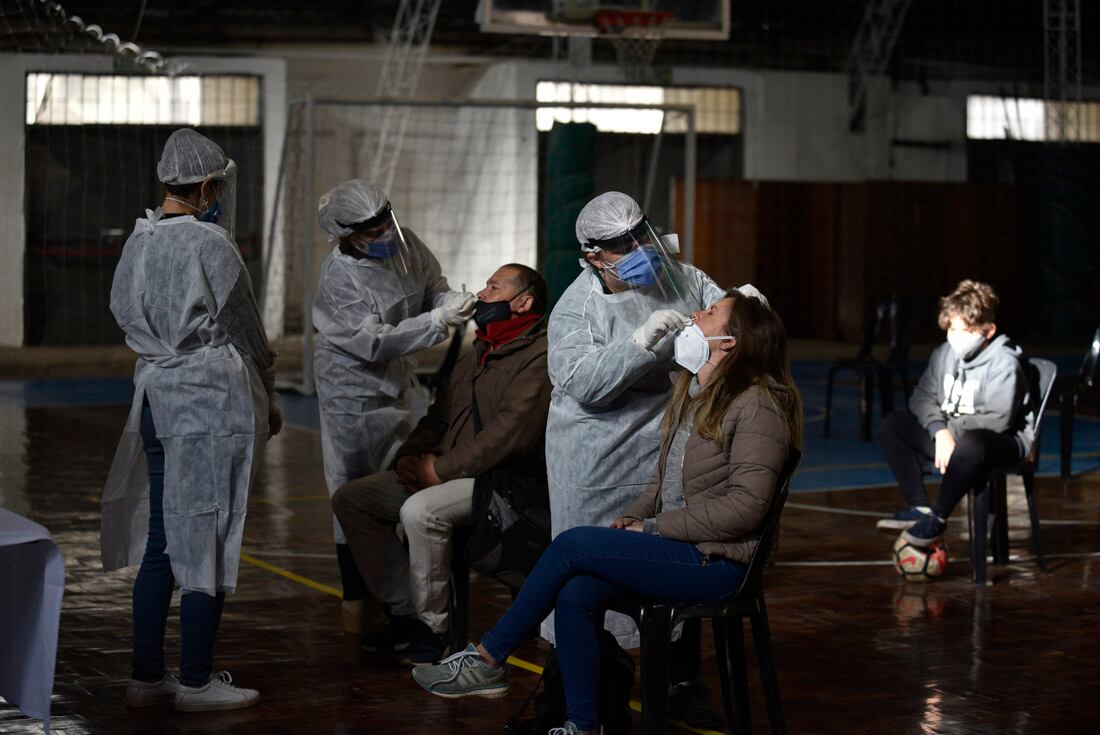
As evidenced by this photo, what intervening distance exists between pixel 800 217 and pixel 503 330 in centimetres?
1411

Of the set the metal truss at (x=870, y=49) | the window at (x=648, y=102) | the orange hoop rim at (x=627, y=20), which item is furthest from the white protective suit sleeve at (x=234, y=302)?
the metal truss at (x=870, y=49)

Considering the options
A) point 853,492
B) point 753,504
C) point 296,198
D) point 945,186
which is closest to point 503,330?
point 753,504

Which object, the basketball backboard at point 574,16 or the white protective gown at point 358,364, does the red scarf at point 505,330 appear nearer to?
the white protective gown at point 358,364

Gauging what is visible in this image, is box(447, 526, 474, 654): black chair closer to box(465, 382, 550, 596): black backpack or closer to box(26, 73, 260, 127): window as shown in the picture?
box(465, 382, 550, 596): black backpack

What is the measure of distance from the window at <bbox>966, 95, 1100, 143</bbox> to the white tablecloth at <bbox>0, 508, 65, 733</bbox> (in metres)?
17.7

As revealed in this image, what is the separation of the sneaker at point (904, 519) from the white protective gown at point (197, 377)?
11.1 feet

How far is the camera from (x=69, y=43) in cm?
1574

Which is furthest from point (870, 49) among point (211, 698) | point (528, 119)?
point (211, 698)

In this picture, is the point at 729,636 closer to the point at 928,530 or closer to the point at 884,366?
the point at 928,530

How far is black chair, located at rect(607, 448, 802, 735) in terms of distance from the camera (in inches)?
144

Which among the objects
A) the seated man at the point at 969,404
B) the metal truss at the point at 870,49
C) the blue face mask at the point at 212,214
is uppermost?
the metal truss at the point at 870,49

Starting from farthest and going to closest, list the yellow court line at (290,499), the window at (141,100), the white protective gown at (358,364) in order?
the window at (141,100)
the yellow court line at (290,499)
the white protective gown at (358,364)

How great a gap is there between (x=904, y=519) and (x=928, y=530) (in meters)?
1.01

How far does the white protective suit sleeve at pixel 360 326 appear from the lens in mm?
5023
